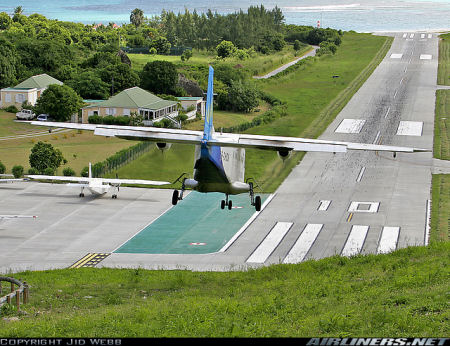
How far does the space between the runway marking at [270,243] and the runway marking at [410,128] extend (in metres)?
57.4

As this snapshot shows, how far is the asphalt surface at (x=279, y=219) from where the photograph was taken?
76.8 m

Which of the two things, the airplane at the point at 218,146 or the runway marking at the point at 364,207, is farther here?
the runway marking at the point at 364,207

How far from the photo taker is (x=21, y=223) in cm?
8788

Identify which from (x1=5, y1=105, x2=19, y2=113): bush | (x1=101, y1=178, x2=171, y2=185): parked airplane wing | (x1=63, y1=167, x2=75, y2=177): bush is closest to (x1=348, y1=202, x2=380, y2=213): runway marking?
(x1=101, y1=178, x2=171, y2=185): parked airplane wing

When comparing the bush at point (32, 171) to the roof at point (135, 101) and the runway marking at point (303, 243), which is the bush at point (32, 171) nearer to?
the roof at point (135, 101)

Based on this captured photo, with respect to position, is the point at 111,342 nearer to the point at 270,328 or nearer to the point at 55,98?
the point at 270,328

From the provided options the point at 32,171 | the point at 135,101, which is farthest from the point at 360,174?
the point at 135,101

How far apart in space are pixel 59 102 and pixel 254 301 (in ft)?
345

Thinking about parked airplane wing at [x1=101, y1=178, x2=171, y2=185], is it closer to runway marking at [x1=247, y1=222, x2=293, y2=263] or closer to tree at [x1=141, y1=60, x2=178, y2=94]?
runway marking at [x1=247, y1=222, x2=293, y2=263]

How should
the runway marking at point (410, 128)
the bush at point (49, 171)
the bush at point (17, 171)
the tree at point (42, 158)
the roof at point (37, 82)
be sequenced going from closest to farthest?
the bush at point (49, 171), the bush at point (17, 171), the tree at point (42, 158), the runway marking at point (410, 128), the roof at point (37, 82)

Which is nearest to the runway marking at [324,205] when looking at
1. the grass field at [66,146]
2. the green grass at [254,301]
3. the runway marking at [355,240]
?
→ the runway marking at [355,240]

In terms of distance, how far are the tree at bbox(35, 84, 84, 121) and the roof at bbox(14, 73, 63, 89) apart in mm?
14325

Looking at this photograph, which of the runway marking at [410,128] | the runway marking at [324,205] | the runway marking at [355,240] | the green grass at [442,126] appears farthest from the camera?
the runway marking at [410,128]

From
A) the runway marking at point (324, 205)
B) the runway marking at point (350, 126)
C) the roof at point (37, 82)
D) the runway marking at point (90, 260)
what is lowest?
the runway marking at point (90, 260)
